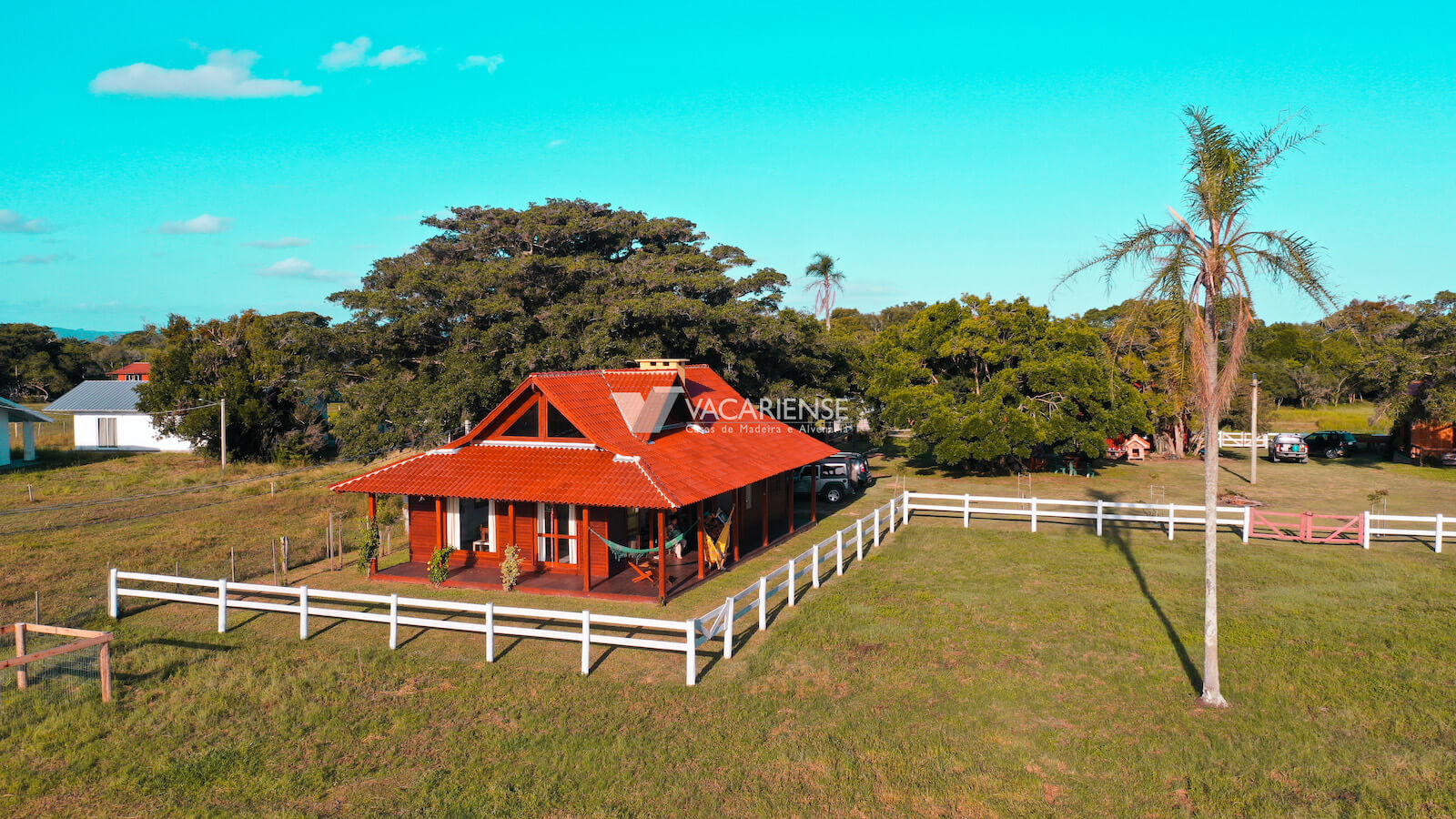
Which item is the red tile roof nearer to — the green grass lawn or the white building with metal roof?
the green grass lawn

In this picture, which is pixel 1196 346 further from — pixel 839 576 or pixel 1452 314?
pixel 1452 314

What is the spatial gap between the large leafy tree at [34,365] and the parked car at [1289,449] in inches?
3920

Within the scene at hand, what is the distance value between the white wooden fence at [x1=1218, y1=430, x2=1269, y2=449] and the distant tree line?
294 inches

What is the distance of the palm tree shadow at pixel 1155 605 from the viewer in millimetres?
10977

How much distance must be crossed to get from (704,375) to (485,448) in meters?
9.44

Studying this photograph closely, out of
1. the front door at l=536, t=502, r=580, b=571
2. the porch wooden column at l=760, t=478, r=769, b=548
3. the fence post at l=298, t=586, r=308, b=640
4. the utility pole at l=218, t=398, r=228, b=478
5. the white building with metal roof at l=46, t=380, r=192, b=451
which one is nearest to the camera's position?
the fence post at l=298, t=586, r=308, b=640

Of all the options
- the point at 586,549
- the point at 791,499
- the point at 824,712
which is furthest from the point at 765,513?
the point at 824,712

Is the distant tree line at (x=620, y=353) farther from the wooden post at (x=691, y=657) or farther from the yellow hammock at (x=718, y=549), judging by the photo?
the wooden post at (x=691, y=657)

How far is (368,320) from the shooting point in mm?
30047

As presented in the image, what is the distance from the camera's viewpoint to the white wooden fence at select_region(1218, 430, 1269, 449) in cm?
4506

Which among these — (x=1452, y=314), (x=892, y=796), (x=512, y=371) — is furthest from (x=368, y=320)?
(x=1452, y=314)

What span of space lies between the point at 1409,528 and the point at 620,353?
23.8m

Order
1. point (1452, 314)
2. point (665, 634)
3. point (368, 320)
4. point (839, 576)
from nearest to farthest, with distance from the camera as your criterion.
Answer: point (665, 634) → point (839, 576) → point (368, 320) → point (1452, 314)

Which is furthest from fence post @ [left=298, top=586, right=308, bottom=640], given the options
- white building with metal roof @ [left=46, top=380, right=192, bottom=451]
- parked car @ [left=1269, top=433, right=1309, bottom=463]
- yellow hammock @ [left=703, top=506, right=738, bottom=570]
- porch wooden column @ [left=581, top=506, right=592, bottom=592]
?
parked car @ [left=1269, top=433, right=1309, bottom=463]
